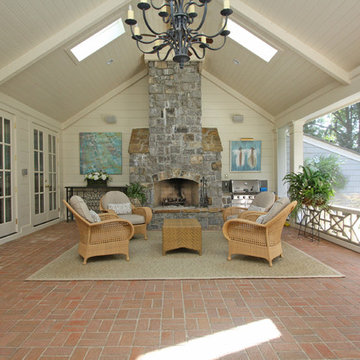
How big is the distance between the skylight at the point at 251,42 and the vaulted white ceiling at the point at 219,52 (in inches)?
4.9

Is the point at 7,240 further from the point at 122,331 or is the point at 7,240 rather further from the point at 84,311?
the point at 122,331

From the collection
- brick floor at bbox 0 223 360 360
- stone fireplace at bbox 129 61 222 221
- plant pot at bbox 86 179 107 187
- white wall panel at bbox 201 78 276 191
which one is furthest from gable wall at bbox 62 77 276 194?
brick floor at bbox 0 223 360 360

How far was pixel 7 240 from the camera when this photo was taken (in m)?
5.01

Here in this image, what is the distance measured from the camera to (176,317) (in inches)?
92.0

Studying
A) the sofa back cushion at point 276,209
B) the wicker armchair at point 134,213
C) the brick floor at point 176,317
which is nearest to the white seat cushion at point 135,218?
the wicker armchair at point 134,213

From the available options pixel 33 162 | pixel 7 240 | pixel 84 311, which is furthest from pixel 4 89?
pixel 84 311

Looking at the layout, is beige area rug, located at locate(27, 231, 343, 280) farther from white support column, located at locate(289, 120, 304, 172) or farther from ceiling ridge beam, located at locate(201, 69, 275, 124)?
ceiling ridge beam, located at locate(201, 69, 275, 124)

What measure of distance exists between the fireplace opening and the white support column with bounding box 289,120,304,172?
230cm

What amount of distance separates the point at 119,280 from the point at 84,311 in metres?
0.74

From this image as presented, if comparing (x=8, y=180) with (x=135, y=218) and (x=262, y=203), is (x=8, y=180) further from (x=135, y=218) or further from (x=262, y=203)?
(x=262, y=203)

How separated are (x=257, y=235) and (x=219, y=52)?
14.4 feet

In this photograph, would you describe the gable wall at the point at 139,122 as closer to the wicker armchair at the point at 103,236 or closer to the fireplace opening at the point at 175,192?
the fireplace opening at the point at 175,192

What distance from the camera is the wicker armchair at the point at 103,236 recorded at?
370 centimetres

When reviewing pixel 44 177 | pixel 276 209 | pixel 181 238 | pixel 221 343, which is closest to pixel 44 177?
pixel 44 177
